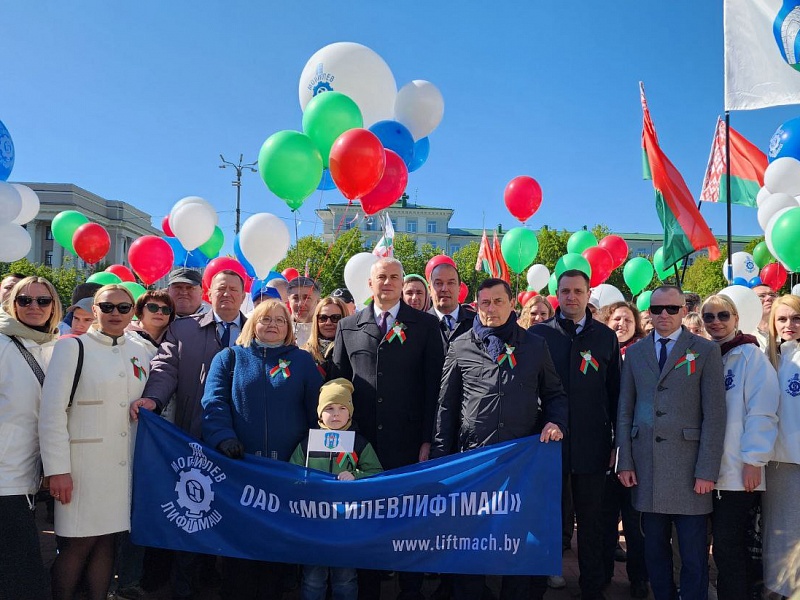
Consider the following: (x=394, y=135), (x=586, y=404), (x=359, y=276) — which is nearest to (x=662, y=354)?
(x=586, y=404)

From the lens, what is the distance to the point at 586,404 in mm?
4578

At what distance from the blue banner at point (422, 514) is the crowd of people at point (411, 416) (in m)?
0.16

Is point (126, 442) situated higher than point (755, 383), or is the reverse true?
point (755, 383)

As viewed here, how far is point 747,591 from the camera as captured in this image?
4.05 metres

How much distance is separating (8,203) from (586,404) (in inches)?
323

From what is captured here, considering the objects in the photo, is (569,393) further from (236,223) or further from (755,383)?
(236,223)

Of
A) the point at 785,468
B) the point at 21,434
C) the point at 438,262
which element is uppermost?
the point at 438,262

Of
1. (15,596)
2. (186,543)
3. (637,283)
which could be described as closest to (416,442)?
(186,543)

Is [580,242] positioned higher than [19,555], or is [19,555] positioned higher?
[580,242]

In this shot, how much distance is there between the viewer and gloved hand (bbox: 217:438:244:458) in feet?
12.8

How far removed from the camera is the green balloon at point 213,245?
13055mm

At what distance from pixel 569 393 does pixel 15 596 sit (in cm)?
375

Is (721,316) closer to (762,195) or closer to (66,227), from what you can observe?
(762,195)

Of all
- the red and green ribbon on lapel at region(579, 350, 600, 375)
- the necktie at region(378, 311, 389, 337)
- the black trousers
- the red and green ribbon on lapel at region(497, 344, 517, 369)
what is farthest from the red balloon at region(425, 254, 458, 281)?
the black trousers
